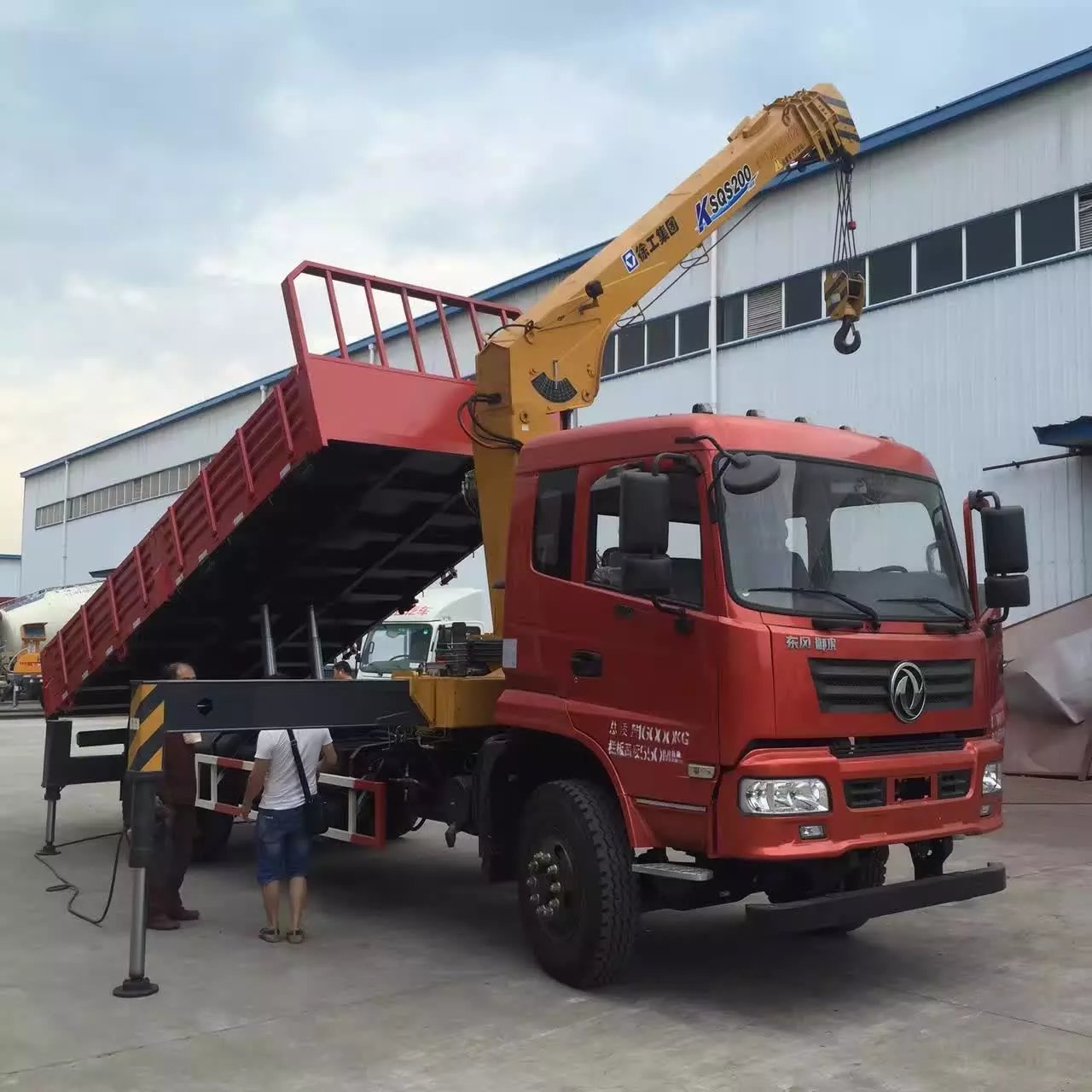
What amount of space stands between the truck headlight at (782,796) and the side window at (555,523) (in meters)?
1.54

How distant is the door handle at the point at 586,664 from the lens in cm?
591

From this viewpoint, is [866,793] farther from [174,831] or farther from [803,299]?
[803,299]

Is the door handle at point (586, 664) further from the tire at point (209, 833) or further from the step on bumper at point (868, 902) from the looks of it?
the tire at point (209, 833)

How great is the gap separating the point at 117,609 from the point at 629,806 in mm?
5499

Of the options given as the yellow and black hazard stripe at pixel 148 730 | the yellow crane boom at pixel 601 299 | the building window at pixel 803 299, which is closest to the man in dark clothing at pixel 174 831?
the yellow and black hazard stripe at pixel 148 730

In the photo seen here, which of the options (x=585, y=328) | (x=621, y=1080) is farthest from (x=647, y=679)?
(x=585, y=328)

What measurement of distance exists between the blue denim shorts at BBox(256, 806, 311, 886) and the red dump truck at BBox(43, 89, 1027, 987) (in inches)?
19.4

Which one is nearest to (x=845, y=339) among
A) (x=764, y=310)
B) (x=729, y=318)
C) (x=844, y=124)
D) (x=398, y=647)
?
(x=844, y=124)

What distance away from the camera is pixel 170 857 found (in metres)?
7.42

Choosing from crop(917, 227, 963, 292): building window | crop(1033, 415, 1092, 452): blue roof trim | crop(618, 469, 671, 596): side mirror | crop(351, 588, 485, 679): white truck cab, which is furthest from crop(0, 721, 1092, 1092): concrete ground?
crop(917, 227, 963, 292): building window

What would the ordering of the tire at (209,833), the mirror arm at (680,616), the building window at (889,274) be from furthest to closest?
the building window at (889,274) → the tire at (209,833) → the mirror arm at (680,616)

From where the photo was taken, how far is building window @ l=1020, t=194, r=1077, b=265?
612 inches

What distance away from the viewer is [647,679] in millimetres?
5633

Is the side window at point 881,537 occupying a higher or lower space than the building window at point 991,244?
lower
